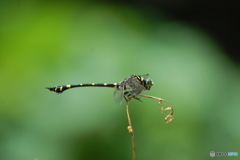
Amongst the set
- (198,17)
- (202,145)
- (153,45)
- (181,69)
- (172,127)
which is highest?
(198,17)

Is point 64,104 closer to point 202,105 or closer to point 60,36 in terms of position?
point 60,36

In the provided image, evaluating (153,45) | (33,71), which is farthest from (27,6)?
(153,45)

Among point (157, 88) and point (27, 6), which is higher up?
point (27, 6)

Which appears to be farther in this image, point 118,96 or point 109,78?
point 109,78

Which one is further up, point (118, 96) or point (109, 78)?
point (109, 78)

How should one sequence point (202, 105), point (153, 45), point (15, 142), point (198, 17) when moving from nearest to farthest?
1. point (15, 142)
2. point (202, 105)
3. point (153, 45)
4. point (198, 17)

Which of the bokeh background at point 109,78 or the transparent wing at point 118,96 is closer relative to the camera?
the transparent wing at point 118,96

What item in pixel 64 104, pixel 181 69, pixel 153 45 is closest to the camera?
pixel 64 104

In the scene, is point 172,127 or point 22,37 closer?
point 172,127
